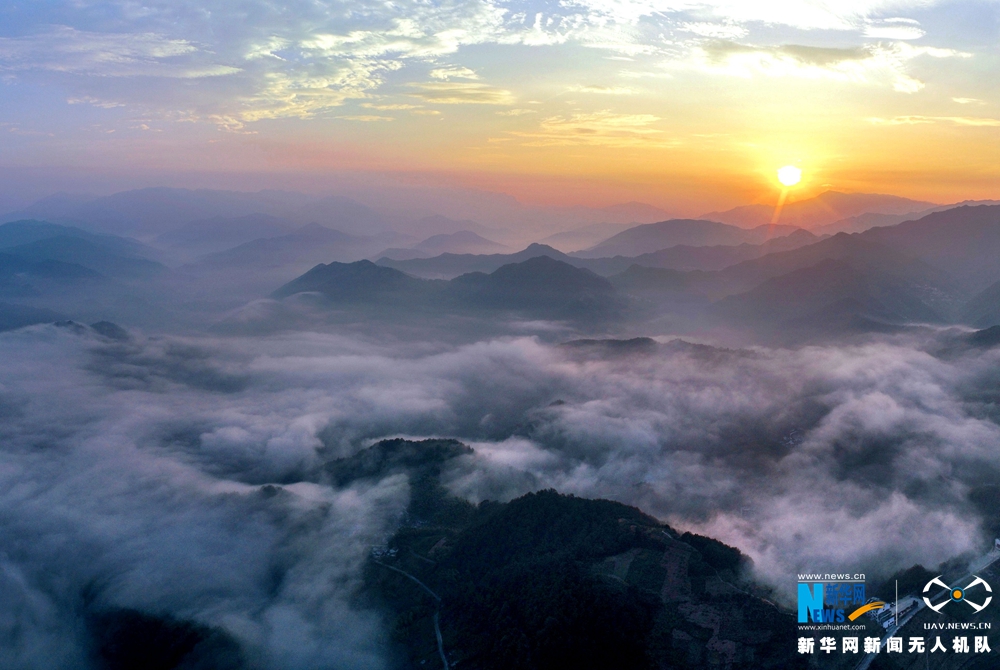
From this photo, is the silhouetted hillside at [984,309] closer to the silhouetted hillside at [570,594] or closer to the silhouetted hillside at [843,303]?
the silhouetted hillside at [843,303]

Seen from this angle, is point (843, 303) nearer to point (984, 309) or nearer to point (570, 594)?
point (984, 309)

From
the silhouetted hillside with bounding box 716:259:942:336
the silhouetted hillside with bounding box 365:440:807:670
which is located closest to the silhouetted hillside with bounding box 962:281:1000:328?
the silhouetted hillside with bounding box 716:259:942:336

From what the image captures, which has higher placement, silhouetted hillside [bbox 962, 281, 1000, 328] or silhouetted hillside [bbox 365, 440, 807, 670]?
silhouetted hillside [bbox 365, 440, 807, 670]

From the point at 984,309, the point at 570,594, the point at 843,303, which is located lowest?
the point at 984,309

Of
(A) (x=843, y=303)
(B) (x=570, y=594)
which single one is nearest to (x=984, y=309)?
(A) (x=843, y=303)

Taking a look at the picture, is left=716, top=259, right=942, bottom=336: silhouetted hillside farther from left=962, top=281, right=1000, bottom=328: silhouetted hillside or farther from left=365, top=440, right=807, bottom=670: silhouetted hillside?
left=365, top=440, right=807, bottom=670: silhouetted hillside

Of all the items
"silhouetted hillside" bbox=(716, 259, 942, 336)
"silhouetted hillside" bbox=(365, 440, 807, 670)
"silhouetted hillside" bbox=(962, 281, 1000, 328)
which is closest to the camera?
"silhouetted hillside" bbox=(365, 440, 807, 670)

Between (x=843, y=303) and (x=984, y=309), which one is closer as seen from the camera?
(x=843, y=303)

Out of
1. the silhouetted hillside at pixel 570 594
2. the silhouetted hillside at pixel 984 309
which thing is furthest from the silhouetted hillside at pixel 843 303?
the silhouetted hillside at pixel 570 594

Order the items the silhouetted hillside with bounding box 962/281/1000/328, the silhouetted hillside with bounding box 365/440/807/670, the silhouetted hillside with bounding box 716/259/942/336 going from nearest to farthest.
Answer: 1. the silhouetted hillside with bounding box 365/440/807/670
2. the silhouetted hillside with bounding box 962/281/1000/328
3. the silhouetted hillside with bounding box 716/259/942/336

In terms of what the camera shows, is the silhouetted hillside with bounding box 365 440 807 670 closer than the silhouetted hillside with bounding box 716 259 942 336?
Yes

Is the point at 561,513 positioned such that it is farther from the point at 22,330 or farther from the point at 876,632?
the point at 22,330
